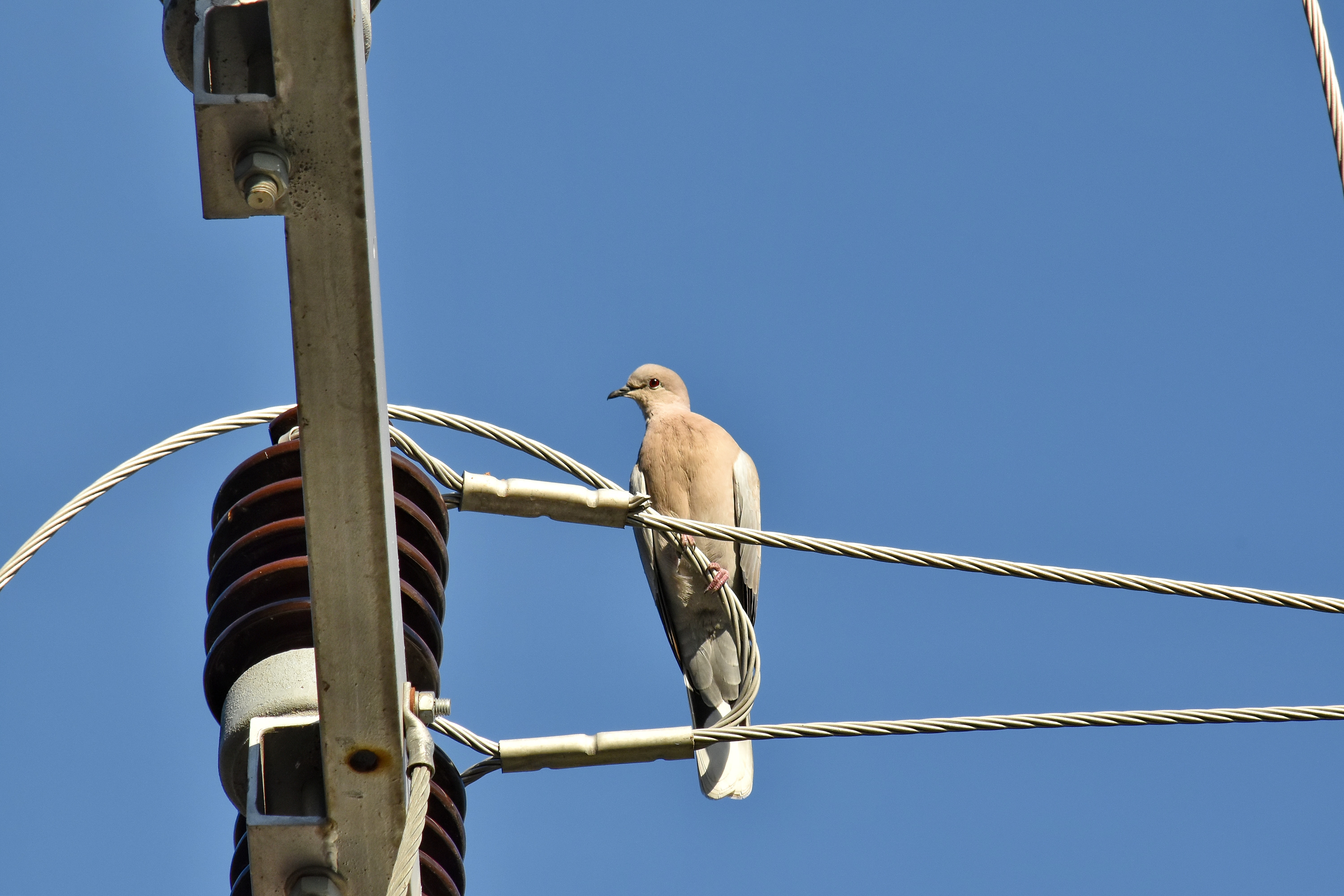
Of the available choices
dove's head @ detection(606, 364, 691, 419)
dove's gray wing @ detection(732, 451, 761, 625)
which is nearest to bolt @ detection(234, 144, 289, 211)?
dove's gray wing @ detection(732, 451, 761, 625)

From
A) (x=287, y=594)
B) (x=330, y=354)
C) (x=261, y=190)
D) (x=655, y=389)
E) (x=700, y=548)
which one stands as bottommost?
(x=287, y=594)

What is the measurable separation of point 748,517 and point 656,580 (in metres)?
0.52

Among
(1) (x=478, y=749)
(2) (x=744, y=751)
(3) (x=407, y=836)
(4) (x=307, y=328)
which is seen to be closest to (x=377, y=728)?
(3) (x=407, y=836)

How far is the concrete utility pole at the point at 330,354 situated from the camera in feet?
4.90

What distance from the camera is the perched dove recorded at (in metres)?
6.19

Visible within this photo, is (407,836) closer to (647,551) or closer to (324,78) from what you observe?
(324,78)

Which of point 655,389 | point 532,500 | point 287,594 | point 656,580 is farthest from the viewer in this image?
point 655,389

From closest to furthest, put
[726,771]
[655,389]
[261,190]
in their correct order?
[261,190]
[726,771]
[655,389]

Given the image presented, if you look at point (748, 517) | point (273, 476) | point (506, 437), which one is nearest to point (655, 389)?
point (748, 517)

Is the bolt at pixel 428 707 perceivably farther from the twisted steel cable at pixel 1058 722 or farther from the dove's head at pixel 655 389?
the dove's head at pixel 655 389

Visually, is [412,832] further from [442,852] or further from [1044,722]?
[1044,722]

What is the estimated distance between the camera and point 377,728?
1673mm

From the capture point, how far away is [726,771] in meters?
5.49

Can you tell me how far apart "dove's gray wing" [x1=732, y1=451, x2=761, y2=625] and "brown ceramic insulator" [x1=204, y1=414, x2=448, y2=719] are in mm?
4208
